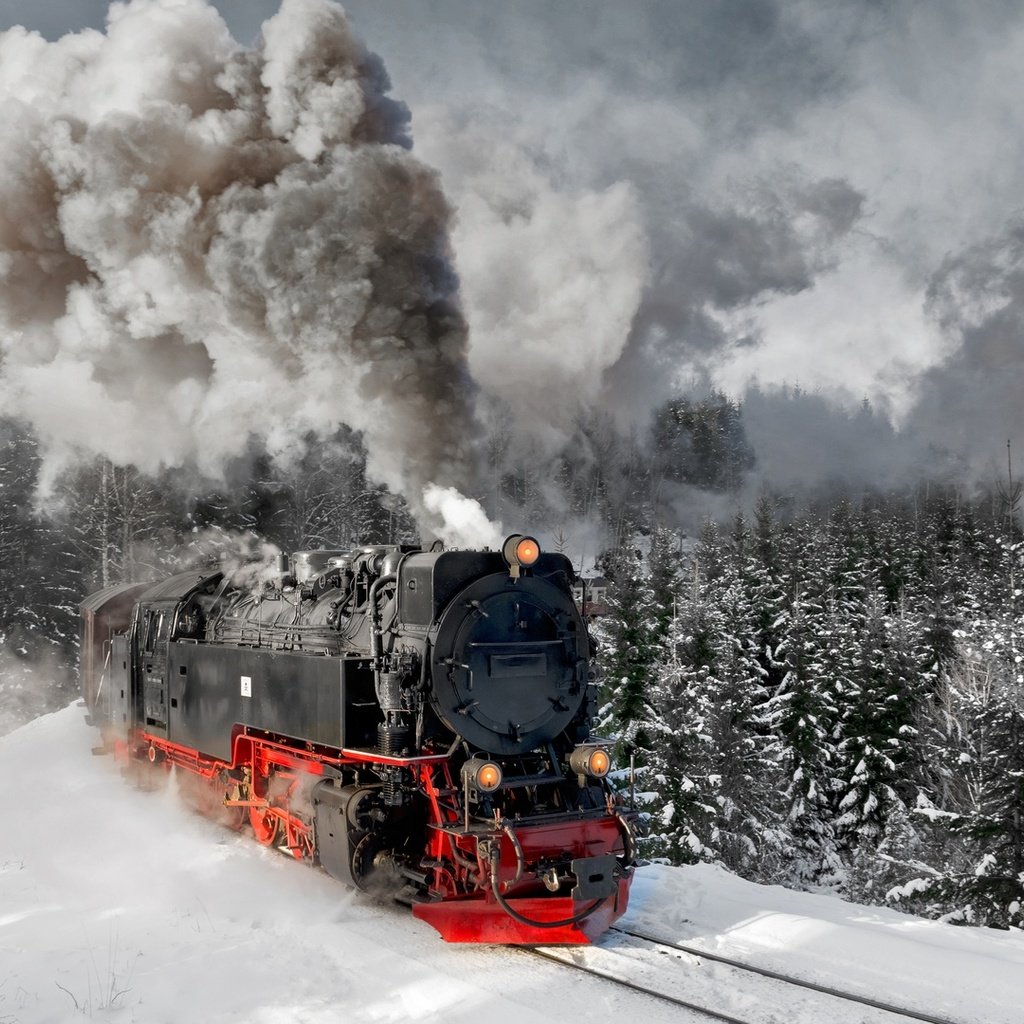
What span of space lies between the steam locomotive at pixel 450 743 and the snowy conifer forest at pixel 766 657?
119 inches

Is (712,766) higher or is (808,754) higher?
(712,766)

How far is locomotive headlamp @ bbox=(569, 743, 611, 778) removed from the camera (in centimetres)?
696

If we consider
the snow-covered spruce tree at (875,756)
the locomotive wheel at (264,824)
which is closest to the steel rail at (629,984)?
the locomotive wheel at (264,824)

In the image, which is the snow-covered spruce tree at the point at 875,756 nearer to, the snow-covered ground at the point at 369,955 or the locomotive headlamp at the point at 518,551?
the snow-covered ground at the point at 369,955

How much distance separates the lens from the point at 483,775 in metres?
6.31

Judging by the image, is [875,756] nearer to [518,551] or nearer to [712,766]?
[712,766]

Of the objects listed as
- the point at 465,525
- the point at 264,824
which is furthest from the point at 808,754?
the point at 465,525

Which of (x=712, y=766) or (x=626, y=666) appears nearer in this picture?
(x=712, y=766)

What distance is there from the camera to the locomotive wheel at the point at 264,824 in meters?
8.91

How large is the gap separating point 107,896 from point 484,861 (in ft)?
12.4

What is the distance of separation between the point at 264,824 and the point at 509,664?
379 centimetres

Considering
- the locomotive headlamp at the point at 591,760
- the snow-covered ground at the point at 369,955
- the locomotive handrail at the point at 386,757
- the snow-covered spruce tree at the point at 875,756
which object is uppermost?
the locomotive handrail at the point at 386,757

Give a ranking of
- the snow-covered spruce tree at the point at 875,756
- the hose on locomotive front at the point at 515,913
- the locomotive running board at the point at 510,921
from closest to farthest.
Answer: the hose on locomotive front at the point at 515,913 < the locomotive running board at the point at 510,921 < the snow-covered spruce tree at the point at 875,756

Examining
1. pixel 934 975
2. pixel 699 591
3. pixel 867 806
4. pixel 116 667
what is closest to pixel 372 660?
pixel 934 975
